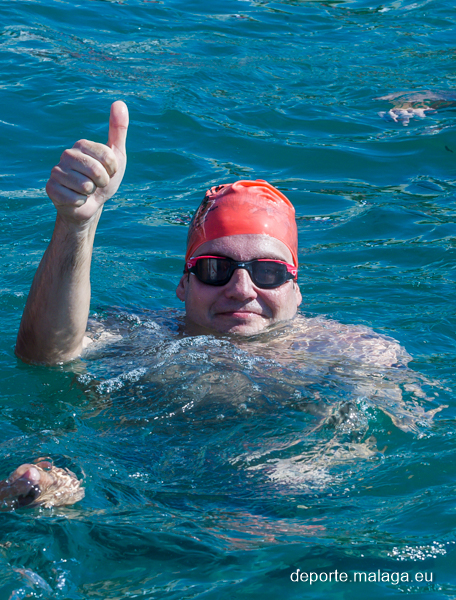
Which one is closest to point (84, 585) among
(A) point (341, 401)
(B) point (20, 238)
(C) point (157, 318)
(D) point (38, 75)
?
(A) point (341, 401)

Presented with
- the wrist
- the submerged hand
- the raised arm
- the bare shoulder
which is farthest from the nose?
the submerged hand

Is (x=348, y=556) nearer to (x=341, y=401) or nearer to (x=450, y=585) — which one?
(x=450, y=585)

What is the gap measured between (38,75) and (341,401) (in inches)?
319

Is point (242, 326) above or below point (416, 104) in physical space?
below

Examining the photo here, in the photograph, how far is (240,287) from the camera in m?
4.46

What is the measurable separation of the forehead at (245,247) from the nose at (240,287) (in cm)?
14

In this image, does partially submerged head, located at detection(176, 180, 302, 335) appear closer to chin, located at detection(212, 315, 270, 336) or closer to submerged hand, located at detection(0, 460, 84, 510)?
chin, located at detection(212, 315, 270, 336)

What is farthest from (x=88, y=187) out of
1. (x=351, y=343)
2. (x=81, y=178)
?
(x=351, y=343)

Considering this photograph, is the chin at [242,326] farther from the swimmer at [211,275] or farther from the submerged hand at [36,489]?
the submerged hand at [36,489]

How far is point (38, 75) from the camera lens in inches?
402

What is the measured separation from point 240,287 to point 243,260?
0.22 m

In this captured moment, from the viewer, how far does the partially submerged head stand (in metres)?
4.54

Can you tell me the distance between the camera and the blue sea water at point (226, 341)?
296 cm

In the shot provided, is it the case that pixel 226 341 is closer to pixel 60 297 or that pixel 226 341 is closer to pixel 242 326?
pixel 242 326
